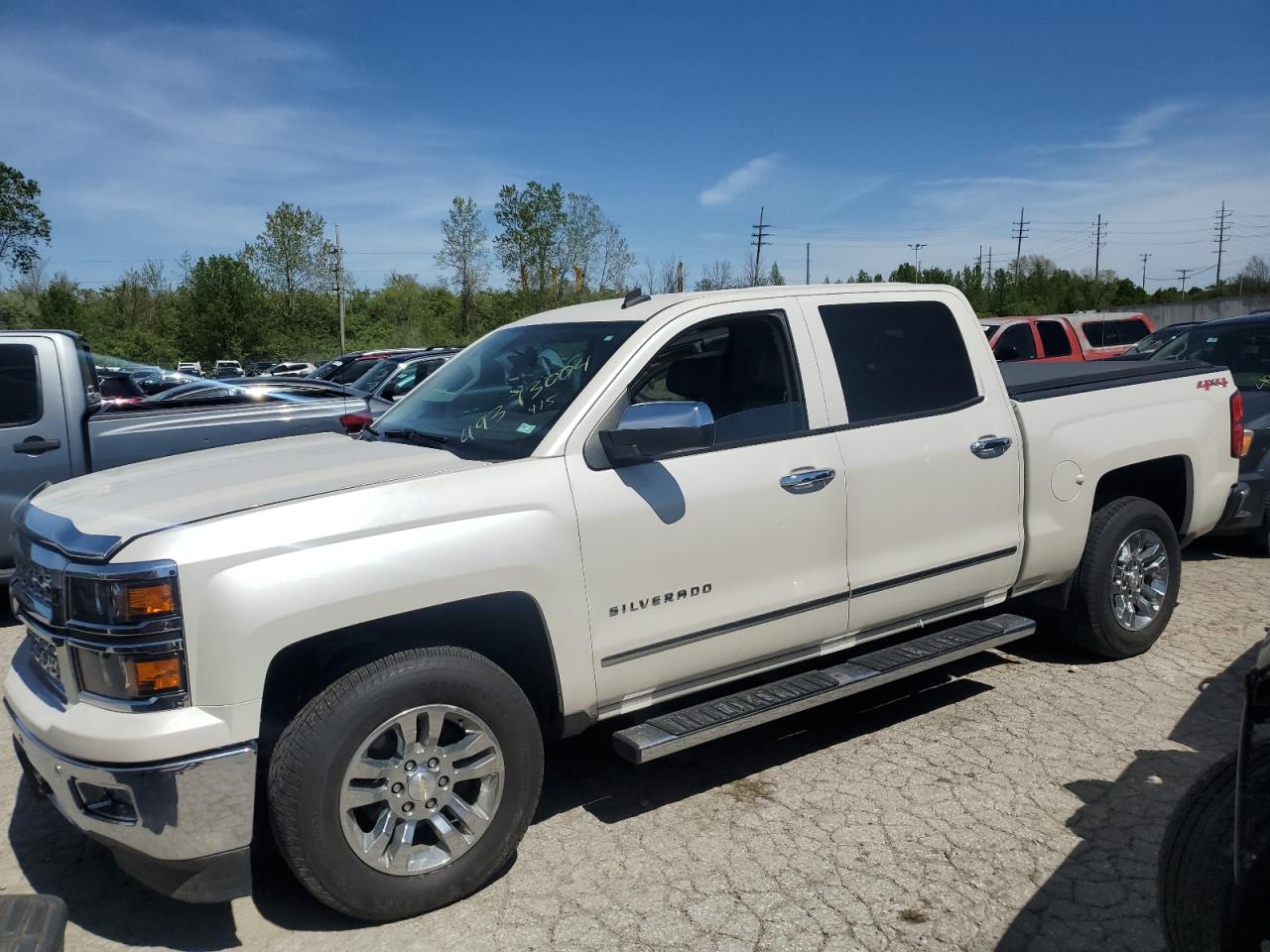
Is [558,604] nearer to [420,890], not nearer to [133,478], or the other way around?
[420,890]

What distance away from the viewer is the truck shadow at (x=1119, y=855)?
300 centimetres

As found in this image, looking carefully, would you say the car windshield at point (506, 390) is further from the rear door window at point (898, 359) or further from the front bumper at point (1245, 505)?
the front bumper at point (1245, 505)

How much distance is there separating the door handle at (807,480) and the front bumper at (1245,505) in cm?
308

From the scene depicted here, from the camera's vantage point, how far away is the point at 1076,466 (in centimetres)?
482

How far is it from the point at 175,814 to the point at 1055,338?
660 inches

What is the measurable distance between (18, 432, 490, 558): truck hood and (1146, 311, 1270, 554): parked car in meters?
4.47

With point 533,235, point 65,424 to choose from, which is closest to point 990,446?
point 65,424

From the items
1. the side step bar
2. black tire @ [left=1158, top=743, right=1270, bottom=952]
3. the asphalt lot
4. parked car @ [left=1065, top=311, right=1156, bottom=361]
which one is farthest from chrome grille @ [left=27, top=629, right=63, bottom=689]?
parked car @ [left=1065, top=311, right=1156, bottom=361]

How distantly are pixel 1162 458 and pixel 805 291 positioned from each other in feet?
8.06

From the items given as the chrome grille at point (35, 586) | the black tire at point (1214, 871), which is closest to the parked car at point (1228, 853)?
the black tire at point (1214, 871)

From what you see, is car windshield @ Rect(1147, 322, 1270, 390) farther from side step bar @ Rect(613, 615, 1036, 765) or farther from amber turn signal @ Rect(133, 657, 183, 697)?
amber turn signal @ Rect(133, 657, 183, 697)

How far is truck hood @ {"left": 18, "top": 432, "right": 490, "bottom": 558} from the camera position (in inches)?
113

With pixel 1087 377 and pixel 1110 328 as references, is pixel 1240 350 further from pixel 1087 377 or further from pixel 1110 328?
pixel 1110 328

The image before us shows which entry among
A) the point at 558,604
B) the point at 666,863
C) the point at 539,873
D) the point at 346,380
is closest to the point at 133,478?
the point at 558,604
